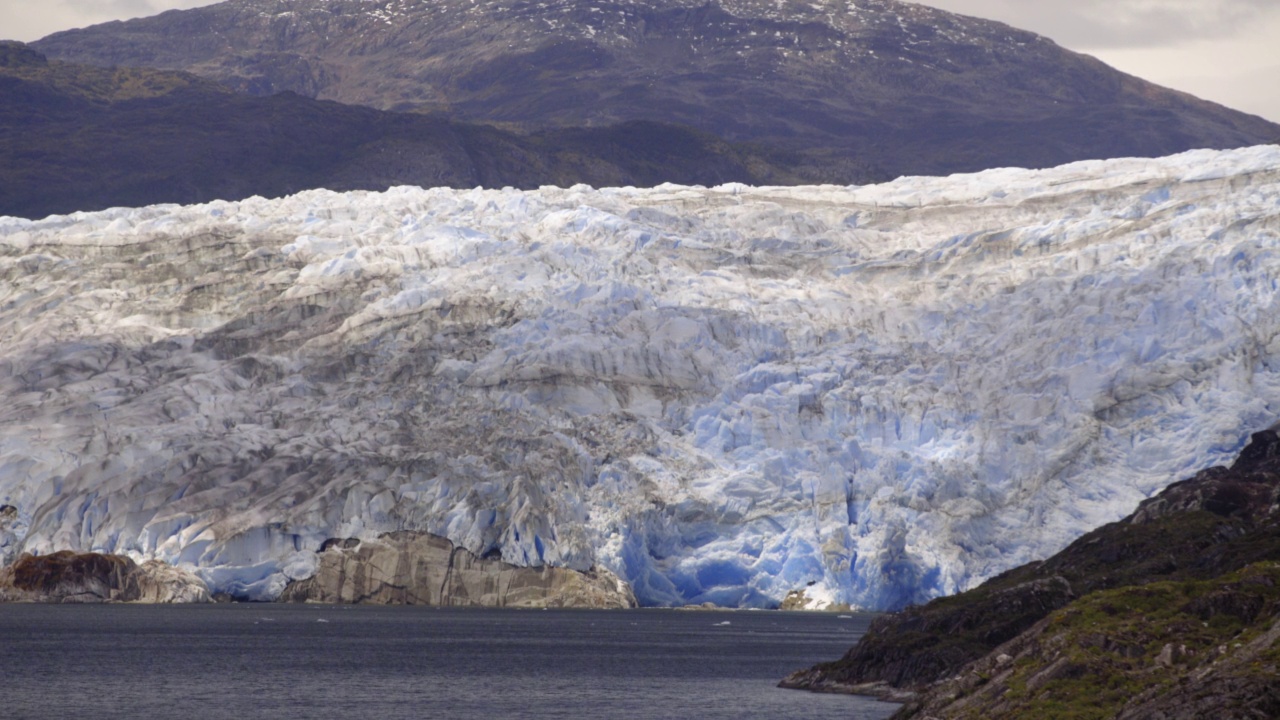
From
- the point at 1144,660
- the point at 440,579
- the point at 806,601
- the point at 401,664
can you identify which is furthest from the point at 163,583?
the point at 1144,660

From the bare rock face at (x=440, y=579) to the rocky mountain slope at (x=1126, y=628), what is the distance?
27.9 meters

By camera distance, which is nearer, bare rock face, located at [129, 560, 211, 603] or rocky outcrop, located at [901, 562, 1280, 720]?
rocky outcrop, located at [901, 562, 1280, 720]

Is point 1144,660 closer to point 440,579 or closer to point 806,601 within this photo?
point 806,601

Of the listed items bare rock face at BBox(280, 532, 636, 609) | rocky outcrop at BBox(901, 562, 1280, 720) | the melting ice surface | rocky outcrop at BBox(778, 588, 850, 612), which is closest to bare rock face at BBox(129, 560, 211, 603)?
the melting ice surface

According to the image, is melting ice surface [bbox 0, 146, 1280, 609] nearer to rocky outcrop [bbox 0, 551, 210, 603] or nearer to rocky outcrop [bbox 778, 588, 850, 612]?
rocky outcrop [bbox 778, 588, 850, 612]

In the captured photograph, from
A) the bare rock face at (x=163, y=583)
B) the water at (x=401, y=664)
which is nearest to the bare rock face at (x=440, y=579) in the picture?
the water at (x=401, y=664)

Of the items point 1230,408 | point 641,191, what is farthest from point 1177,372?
point 641,191

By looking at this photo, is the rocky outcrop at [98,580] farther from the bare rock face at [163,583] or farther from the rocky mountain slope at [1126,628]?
the rocky mountain slope at [1126,628]

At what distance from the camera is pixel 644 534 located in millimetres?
93375

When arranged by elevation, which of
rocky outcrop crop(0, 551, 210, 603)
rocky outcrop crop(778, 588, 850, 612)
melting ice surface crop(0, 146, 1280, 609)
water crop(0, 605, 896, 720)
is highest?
melting ice surface crop(0, 146, 1280, 609)

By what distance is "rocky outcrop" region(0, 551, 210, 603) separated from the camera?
92.5 m

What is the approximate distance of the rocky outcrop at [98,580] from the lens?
92.5 metres

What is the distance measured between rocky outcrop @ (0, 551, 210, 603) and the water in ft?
3.73

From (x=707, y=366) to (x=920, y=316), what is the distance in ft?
44.2
